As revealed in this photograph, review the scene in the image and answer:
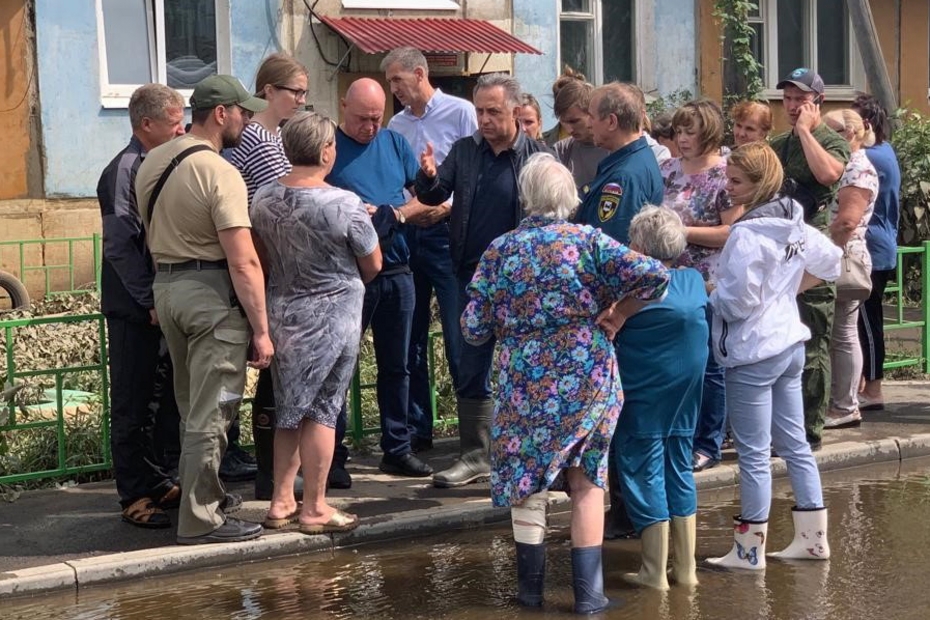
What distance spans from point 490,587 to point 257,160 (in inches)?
93.2

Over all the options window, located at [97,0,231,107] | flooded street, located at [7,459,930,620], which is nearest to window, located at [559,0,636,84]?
window, located at [97,0,231,107]

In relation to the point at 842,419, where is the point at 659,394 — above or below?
above

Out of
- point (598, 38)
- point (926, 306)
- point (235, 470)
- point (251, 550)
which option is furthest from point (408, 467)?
point (598, 38)

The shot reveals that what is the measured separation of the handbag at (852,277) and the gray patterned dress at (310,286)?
3.43m

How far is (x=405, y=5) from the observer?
1608cm

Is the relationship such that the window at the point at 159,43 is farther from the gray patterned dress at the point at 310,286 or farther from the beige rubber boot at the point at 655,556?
the beige rubber boot at the point at 655,556

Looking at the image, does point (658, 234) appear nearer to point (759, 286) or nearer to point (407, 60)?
point (759, 286)

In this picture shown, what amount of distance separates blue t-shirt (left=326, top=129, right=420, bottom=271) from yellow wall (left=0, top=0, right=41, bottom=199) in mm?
7444

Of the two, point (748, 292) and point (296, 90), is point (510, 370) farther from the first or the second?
point (296, 90)

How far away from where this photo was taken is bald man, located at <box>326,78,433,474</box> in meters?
7.54

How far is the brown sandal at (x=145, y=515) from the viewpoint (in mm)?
6957

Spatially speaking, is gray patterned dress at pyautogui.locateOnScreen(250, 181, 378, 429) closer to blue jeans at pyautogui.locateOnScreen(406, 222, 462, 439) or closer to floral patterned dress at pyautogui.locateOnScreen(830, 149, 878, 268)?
blue jeans at pyautogui.locateOnScreen(406, 222, 462, 439)

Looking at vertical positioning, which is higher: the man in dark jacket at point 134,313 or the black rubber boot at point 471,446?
the man in dark jacket at point 134,313

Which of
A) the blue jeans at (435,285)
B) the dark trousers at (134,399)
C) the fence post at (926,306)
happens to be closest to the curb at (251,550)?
the dark trousers at (134,399)
